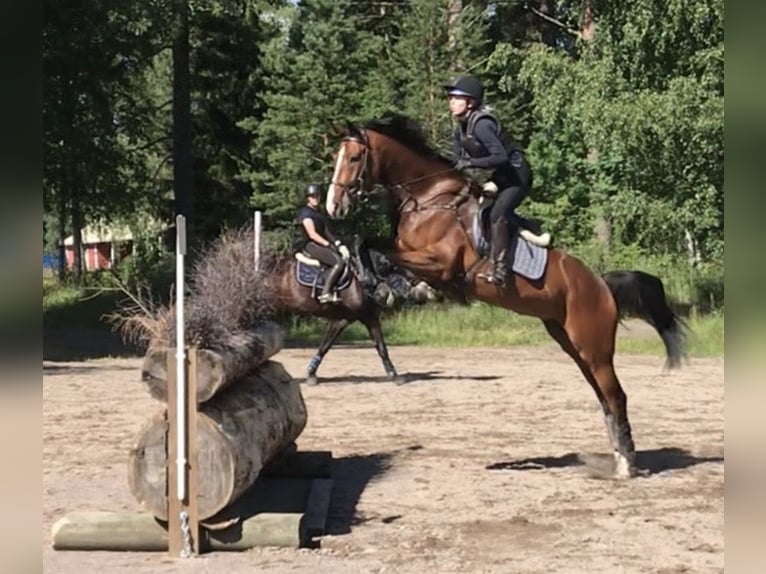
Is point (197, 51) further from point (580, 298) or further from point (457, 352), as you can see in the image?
point (580, 298)

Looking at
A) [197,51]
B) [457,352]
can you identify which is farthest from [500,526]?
[197,51]

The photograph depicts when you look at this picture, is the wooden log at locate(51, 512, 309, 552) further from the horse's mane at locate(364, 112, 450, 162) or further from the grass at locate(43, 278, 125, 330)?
the grass at locate(43, 278, 125, 330)

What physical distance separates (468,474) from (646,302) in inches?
70.5

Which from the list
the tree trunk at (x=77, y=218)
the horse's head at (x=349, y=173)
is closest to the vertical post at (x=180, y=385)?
the horse's head at (x=349, y=173)

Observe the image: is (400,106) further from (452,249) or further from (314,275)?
(452,249)

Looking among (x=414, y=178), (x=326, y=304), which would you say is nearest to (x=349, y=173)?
(x=414, y=178)

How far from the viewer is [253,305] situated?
6.41m

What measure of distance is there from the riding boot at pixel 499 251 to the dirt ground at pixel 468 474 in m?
1.39

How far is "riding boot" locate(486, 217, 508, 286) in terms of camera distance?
6570 mm

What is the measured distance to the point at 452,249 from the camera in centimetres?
669

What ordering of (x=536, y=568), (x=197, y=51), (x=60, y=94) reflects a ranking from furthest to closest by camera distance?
(x=197, y=51), (x=60, y=94), (x=536, y=568)

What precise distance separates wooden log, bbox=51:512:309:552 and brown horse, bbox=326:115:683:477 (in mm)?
2224

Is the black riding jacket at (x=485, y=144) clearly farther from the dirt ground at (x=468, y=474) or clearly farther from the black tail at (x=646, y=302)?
the dirt ground at (x=468, y=474)
